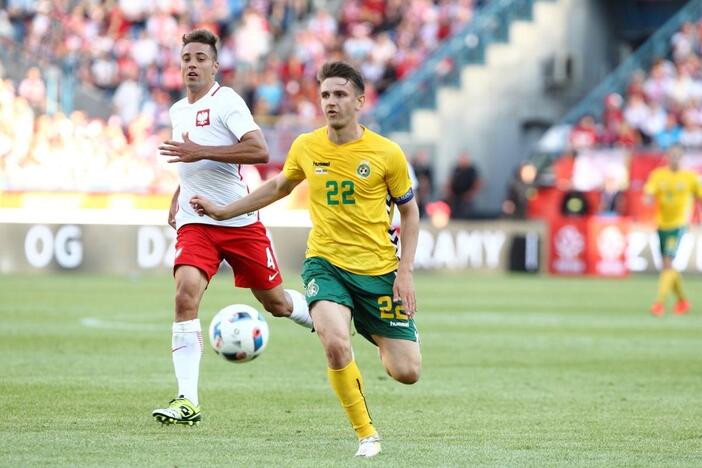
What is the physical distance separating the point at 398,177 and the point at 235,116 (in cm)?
180

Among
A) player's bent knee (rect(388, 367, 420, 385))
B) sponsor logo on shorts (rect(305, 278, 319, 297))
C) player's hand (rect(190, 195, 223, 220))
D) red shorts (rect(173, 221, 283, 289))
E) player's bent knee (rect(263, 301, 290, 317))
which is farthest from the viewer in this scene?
player's bent knee (rect(263, 301, 290, 317))

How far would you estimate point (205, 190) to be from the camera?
33.2 ft

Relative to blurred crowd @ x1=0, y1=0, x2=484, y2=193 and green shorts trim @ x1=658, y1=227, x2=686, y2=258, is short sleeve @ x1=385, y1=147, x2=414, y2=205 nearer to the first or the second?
green shorts trim @ x1=658, y1=227, x2=686, y2=258

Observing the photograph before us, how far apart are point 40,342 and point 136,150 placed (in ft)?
49.9

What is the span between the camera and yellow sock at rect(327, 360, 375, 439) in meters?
8.14

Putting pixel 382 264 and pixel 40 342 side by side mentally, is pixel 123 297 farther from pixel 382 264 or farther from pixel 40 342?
pixel 382 264

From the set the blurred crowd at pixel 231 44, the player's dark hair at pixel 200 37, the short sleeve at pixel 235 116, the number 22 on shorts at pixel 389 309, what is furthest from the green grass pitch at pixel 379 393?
the blurred crowd at pixel 231 44

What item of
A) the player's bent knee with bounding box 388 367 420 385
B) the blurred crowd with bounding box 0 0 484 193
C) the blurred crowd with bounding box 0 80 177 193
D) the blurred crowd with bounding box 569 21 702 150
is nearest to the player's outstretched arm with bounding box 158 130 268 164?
the player's bent knee with bounding box 388 367 420 385

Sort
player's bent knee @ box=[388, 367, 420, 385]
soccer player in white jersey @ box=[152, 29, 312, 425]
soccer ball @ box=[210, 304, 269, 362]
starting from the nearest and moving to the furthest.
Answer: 1. player's bent knee @ box=[388, 367, 420, 385]
2. soccer player in white jersey @ box=[152, 29, 312, 425]
3. soccer ball @ box=[210, 304, 269, 362]

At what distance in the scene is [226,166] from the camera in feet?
33.2

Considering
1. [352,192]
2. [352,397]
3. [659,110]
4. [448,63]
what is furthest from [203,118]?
[448,63]

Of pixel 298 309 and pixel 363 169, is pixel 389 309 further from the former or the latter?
pixel 298 309

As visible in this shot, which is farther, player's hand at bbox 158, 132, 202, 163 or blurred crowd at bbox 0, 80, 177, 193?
blurred crowd at bbox 0, 80, 177, 193

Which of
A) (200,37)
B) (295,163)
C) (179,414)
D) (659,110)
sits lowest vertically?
(179,414)
